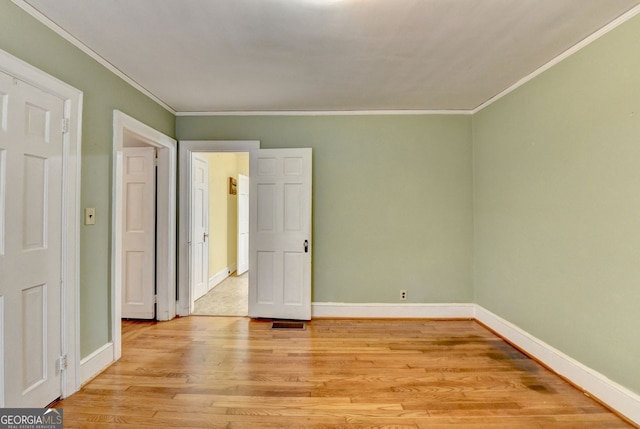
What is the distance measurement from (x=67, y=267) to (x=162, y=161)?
1728 millimetres

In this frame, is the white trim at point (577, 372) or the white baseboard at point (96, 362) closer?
the white trim at point (577, 372)

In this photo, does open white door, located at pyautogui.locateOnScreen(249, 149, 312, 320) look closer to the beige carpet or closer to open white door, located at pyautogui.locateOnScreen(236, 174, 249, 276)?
the beige carpet

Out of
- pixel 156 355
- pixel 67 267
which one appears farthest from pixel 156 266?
pixel 67 267

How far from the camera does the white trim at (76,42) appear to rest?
1.75 meters

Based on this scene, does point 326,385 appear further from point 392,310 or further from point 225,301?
point 225,301

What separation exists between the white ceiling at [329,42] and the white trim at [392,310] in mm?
2387

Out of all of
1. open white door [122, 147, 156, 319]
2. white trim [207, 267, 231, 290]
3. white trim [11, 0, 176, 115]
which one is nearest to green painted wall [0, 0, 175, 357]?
white trim [11, 0, 176, 115]

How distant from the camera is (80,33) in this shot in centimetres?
203

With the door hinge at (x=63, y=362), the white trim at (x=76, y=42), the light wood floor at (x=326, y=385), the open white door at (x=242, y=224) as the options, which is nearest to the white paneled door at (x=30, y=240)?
the door hinge at (x=63, y=362)

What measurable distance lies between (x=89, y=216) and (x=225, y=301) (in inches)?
93.8

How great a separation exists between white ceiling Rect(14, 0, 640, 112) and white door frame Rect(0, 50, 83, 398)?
1.67ft

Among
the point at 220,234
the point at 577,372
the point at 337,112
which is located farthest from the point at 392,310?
the point at 220,234

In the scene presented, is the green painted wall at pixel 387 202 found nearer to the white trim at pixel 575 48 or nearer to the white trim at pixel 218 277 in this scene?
the white trim at pixel 575 48

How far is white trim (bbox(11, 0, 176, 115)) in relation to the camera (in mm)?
1749
